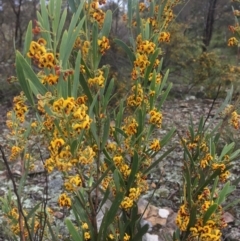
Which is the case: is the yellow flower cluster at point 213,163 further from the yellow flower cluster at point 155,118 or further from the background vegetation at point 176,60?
the background vegetation at point 176,60

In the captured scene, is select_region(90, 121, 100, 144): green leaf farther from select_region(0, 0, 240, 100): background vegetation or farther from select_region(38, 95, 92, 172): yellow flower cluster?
select_region(0, 0, 240, 100): background vegetation

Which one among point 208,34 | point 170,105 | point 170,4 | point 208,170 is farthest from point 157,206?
point 208,34

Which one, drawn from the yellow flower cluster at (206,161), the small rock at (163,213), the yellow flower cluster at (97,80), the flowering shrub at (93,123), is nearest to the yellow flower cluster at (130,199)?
the flowering shrub at (93,123)

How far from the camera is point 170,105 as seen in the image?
21.7 feet

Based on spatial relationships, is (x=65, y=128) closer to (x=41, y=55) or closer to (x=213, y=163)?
(x=41, y=55)

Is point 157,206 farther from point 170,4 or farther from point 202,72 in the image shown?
point 202,72

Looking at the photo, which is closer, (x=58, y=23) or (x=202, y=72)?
(x=58, y=23)

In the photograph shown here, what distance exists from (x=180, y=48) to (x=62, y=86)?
765 centimetres

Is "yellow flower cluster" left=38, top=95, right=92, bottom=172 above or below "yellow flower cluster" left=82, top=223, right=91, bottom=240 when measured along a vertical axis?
above

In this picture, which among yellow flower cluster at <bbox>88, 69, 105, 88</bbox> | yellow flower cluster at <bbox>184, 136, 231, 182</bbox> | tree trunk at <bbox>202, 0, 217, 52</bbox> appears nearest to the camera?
yellow flower cluster at <bbox>88, 69, 105, 88</bbox>

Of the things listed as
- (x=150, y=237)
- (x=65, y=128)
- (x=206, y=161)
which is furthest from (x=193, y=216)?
(x=150, y=237)

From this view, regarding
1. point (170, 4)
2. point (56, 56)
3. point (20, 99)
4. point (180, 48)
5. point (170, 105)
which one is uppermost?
point (170, 4)

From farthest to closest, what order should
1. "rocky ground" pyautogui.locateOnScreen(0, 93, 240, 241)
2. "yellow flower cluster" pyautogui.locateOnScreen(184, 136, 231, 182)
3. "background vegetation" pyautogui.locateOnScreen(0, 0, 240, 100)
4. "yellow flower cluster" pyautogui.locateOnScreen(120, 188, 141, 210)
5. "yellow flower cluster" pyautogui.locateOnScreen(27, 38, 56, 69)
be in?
"background vegetation" pyautogui.locateOnScreen(0, 0, 240, 100) < "rocky ground" pyautogui.locateOnScreen(0, 93, 240, 241) < "yellow flower cluster" pyautogui.locateOnScreen(184, 136, 231, 182) < "yellow flower cluster" pyautogui.locateOnScreen(120, 188, 141, 210) < "yellow flower cluster" pyautogui.locateOnScreen(27, 38, 56, 69)

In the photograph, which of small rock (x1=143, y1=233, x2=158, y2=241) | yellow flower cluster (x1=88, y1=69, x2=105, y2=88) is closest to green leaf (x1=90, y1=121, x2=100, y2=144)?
yellow flower cluster (x1=88, y1=69, x2=105, y2=88)
